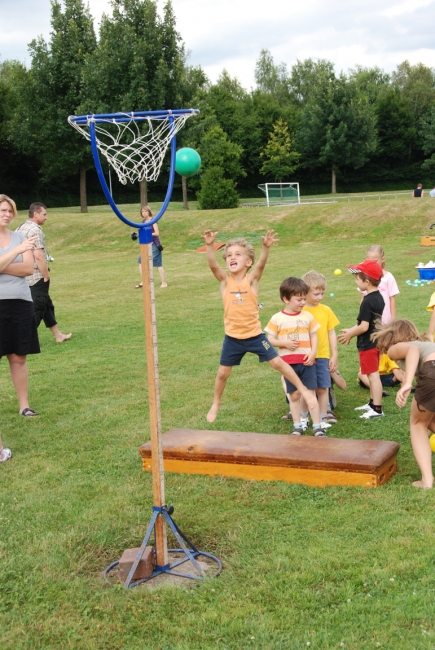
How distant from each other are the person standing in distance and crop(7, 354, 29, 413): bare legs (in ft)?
7.06

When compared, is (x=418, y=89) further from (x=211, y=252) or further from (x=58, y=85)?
(x=211, y=252)

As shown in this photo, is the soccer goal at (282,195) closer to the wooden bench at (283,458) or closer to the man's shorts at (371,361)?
the man's shorts at (371,361)

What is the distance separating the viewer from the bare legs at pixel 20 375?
7.12 m

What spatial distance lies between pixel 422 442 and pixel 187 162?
4163 mm

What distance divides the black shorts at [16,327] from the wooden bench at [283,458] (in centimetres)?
215

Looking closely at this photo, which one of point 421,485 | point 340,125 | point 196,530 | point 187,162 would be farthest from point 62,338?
point 340,125

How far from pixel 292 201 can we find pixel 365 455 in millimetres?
40982

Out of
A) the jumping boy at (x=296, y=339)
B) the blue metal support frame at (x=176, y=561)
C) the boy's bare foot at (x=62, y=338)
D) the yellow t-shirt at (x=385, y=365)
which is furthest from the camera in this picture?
A: the boy's bare foot at (x=62, y=338)

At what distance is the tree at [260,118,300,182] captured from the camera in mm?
59741

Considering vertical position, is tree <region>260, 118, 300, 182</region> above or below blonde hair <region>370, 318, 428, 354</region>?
above

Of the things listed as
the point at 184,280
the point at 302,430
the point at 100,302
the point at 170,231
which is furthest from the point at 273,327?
the point at 170,231

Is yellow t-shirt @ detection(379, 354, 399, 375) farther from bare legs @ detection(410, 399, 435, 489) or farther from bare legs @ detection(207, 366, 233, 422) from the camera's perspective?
bare legs @ detection(410, 399, 435, 489)

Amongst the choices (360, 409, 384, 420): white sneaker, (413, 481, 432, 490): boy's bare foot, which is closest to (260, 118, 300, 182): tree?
(360, 409, 384, 420): white sneaker

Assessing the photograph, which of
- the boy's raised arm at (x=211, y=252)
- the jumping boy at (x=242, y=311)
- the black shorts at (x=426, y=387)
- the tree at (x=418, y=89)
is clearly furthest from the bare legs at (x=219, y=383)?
the tree at (x=418, y=89)
